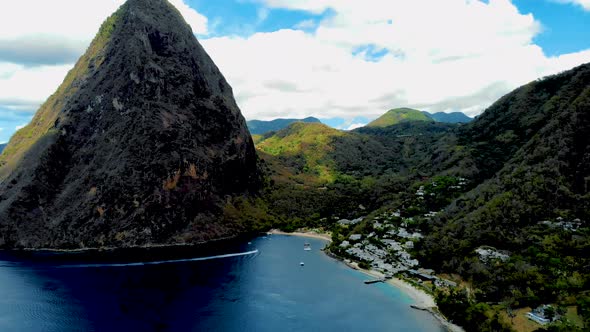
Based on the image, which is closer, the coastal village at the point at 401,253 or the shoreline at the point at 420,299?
the shoreline at the point at 420,299

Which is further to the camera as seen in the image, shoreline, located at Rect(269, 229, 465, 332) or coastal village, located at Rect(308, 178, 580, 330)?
coastal village, located at Rect(308, 178, 580, 330)

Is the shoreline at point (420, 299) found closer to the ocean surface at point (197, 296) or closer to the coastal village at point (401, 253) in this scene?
the coastal village at point (401, 253)

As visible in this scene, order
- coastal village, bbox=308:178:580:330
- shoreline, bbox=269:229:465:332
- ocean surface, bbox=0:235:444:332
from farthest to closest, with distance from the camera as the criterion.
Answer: coastal village, bbox=308:178:580:330 → ocean surface, bbox=0:235:444:332 → shoreline, bbox=269:229:465:332

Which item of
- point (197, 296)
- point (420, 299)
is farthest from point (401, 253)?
point (197, 296)

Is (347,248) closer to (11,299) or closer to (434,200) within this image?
(434,200)

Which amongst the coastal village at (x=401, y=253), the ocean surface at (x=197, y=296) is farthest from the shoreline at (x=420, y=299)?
the ocean surface at (x=197, y=296)

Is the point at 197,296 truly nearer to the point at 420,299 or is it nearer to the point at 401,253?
the point at 420,299

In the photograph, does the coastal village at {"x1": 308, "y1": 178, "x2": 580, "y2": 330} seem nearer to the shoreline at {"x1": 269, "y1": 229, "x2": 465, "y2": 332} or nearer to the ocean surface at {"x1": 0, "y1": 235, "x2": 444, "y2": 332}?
the shoreline at {"x1": 269, "y1": 229, "x2": 465, "y2": 332}

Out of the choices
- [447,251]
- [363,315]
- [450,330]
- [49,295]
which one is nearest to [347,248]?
[447,251]

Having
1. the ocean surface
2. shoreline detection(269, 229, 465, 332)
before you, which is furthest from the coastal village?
the ocean surface
